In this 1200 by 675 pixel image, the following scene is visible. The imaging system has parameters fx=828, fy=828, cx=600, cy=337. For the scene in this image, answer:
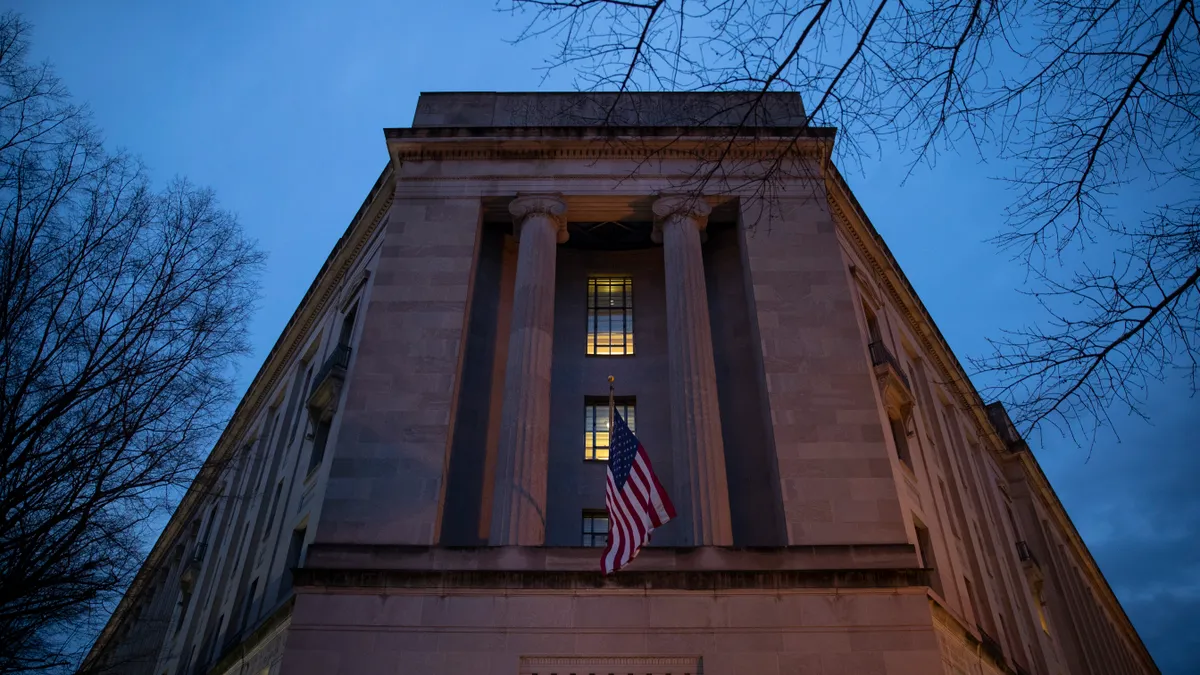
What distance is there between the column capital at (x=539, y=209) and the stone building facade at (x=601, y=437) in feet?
0.24

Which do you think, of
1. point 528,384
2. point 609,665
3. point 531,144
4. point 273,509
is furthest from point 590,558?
point 273,509

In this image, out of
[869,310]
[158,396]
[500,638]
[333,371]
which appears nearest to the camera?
[158,396]

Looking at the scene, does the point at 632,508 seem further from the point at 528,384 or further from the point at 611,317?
the point at 611,317

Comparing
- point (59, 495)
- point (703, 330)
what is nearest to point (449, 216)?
point (703, 330)

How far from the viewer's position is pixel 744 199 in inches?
1043

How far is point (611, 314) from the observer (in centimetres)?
2780

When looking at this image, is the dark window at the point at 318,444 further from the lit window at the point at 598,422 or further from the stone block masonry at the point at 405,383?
the lit window at the point at 598,422

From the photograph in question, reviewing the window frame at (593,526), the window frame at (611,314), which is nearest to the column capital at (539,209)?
the window frame at (611,314)

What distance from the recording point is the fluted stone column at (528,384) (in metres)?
20.3

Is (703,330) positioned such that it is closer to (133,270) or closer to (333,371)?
(333,371)

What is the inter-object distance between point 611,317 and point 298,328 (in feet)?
58.8

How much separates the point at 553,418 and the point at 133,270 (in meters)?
12.0

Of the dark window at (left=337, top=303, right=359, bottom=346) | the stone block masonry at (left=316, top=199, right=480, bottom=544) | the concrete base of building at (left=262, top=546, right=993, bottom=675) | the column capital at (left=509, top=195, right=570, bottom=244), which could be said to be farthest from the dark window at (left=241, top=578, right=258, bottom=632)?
the column capital at (left=509, top=195, right=570, bottom=244)

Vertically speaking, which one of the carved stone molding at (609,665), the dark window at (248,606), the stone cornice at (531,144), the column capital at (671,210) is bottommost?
the carved stone molding at (609,665)
